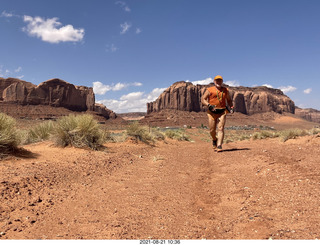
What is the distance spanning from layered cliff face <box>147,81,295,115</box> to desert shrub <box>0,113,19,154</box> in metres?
99.4

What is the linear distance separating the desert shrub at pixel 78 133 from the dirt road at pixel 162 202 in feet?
8.25

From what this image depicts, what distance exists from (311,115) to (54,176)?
616 ft

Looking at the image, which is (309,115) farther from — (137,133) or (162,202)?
(162,202)

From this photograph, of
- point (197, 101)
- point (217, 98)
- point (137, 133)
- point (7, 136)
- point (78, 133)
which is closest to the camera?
point (7, 136)

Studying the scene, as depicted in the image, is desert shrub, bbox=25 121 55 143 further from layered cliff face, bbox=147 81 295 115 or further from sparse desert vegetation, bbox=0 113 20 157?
layered cliff face, bbox=147 81 295 115

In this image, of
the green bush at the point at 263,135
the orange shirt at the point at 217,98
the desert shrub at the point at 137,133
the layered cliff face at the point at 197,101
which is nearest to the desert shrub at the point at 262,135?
the green bush at the point at 263,135

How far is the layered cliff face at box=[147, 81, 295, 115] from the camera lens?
4193 inches

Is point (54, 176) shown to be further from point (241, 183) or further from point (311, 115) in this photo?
point (311, 115)

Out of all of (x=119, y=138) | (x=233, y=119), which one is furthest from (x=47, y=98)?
(x=119, y=138)

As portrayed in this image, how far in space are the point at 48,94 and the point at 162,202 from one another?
308 ft

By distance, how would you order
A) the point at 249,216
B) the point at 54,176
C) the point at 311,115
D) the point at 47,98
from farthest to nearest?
the point at 311,115 → the point at 47,98 → the point at 54,176 → the point at 249,216

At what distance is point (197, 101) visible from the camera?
355 feet

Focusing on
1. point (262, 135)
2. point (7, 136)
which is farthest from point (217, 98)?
point (262, 135)

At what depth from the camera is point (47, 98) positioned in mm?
83938
